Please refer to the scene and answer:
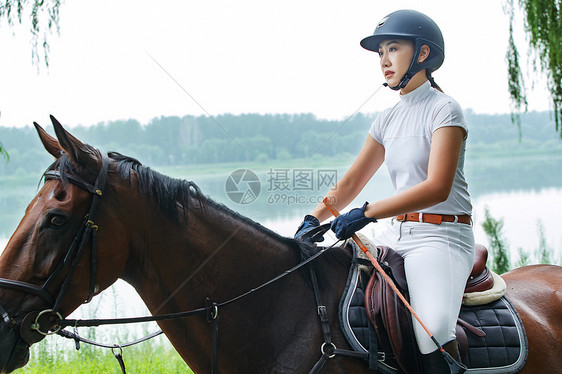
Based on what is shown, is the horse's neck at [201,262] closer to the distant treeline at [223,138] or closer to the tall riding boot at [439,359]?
the tall riding boot at [439,359]

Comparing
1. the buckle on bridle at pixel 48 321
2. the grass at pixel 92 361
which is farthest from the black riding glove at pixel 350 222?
the grass at pixel 92 361

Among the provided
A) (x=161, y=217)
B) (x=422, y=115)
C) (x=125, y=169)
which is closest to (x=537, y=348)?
(x=422, y=115)

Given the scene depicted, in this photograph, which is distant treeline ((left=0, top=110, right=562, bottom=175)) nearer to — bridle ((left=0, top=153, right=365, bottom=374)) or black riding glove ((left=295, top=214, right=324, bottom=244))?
black riding glove ((left=295, top=214, right=324, bottom=244))

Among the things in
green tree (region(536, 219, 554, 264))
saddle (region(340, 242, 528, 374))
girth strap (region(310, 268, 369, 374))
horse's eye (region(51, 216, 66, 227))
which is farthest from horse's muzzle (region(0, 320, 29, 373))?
green tree (region(536, 219, 554, 264))

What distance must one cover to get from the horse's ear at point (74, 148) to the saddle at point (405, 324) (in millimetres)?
974

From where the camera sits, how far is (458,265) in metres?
1.67

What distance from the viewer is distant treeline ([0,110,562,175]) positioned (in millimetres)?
5191

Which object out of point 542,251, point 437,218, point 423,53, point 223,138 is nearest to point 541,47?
point 542,251

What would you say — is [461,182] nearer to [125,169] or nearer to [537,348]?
[537,348]

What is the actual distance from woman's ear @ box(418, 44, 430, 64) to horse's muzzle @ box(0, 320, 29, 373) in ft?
5.54

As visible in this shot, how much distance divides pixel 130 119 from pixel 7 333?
481 cm

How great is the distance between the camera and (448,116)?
65.6 inches

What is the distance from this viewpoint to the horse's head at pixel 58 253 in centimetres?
137

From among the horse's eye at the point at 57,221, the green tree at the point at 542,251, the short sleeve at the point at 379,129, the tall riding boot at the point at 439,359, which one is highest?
the short sleeve at the point at 379,129
